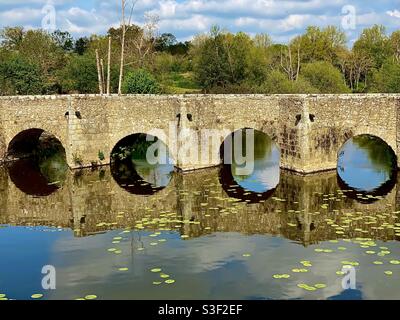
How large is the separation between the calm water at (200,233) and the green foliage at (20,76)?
13619mm

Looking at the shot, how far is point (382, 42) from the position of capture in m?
57.9

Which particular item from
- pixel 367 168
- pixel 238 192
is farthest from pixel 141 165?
pixel 367 168

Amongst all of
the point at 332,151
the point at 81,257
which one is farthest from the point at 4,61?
the point at 81,257

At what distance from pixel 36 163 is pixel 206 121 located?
9.39 metres

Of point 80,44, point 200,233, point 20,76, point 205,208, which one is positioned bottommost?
point 200,233

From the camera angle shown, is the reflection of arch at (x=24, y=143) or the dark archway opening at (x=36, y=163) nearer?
the dark archway opening at (x=36, y=163)

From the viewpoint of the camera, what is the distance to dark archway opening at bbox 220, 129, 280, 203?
19953 millimetres

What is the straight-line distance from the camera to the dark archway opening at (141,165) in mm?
21422

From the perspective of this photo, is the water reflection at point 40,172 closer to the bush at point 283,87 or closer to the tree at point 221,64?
the bush at point 283,87

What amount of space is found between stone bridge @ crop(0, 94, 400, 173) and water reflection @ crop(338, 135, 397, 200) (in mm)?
1249

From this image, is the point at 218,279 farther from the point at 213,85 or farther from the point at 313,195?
the point at 213,85

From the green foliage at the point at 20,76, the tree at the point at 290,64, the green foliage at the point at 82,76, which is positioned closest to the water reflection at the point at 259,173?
the green foliage at the point at 82,76

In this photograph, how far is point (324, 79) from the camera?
136ft

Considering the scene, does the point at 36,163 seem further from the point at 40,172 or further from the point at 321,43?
the point at 321,43
